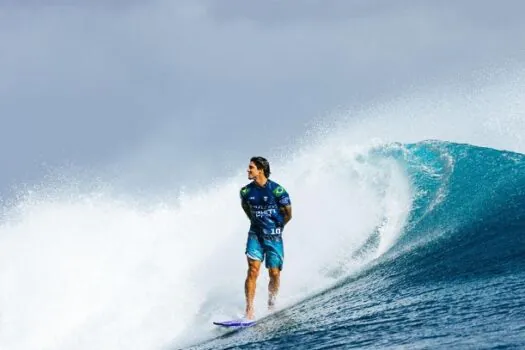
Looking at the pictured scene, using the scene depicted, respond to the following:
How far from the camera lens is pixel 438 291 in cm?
600

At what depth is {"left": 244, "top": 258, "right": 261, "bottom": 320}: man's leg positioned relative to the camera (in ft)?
24.3

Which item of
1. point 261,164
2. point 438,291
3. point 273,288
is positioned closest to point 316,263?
point 273,288

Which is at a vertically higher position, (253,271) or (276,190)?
(276,190)

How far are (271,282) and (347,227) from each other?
3658 millimetres

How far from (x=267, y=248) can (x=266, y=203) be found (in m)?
0.57

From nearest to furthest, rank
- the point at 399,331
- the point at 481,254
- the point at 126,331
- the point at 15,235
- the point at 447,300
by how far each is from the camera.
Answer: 1. the point at 399,331
2. the point at 447,300
3. the point at 481,254
4. the point at 126,331
5. the point at 15,235

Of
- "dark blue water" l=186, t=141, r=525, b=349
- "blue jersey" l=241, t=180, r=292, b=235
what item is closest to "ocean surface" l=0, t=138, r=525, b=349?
"dark blue water" l=186, t=141, r=525, b=349

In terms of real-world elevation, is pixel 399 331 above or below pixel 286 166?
below

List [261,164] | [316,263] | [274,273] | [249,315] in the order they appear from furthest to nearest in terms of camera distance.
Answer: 1. [316,263]
2. [274,273]
3. [261,164]
4. [249,315]

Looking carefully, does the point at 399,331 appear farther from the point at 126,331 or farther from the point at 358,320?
the point at 126,331

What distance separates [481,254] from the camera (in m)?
7.11

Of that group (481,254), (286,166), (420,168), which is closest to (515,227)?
(481,254)

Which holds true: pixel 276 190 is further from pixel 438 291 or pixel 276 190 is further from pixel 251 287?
pixel 438 291

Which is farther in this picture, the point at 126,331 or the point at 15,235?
the point at 15,235
